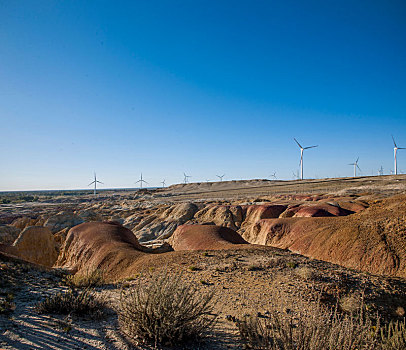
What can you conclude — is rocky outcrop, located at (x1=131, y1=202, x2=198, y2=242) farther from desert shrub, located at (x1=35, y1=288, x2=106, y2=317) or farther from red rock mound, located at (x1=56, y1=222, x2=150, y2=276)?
desert shrub, located at (x1=35, y1=288, x2=106, y2=317)

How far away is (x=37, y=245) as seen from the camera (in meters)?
24.0

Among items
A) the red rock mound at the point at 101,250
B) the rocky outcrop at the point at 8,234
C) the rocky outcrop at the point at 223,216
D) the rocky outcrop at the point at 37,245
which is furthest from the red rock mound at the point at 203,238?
the rocky outcrop at the point at 8,234

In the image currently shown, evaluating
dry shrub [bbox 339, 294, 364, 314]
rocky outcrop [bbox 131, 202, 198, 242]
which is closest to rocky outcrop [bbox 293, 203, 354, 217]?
rocky outcrop [bbox 131, 202, 198, 242]

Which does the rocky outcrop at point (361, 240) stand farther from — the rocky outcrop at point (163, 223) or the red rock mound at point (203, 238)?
the rocky outcrop at point (163, 223)

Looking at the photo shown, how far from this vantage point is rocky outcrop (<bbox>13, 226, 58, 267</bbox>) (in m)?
22.9

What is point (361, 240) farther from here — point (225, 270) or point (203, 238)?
point (203, 238)

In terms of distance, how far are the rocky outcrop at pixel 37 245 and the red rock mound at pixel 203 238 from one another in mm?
11796

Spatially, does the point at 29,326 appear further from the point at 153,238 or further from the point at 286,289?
the point at 153,238

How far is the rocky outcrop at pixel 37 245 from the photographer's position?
2289 centimetres

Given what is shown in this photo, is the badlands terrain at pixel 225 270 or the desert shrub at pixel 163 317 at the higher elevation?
the desert shrub at pixel 163 317

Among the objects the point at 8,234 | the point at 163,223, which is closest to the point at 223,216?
the point at 163,223

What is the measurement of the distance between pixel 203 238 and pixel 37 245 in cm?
1583

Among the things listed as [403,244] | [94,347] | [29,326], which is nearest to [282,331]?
[94,347]

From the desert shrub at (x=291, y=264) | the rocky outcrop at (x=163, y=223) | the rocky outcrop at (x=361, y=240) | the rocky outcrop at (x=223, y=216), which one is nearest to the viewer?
the desert shrub at (x=291, y=264)
